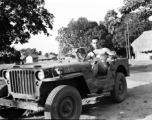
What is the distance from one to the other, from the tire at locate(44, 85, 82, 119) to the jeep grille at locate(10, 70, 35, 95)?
537mm

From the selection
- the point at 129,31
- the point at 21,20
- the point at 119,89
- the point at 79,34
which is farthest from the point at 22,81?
the point at 129,31

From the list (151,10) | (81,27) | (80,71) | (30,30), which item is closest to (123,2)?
(151,10)

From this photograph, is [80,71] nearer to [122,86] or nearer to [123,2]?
[122,86]

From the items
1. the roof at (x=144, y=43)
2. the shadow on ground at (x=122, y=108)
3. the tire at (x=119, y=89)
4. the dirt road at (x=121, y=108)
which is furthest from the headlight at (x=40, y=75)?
the roof at (x=144, y=43)

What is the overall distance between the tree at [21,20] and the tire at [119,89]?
1309cm

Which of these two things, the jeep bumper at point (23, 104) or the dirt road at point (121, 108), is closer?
the jeep bumper at point (23, 104)

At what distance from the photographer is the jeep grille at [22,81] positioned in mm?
4465

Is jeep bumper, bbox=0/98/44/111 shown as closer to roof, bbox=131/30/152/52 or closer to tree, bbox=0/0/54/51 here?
tree, bbox=0/0/54/51

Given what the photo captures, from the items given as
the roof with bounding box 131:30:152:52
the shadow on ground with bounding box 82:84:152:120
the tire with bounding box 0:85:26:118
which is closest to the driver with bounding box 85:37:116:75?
the shadow on ground with bounding box 82:84:152:120

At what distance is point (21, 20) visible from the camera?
731 inches

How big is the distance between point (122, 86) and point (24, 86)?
3.63 metres

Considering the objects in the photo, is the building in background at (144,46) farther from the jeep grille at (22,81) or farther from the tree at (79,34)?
the jeep grille at (22,81)

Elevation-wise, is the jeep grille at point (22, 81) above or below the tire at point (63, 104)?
above

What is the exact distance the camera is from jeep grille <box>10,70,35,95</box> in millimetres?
4465
